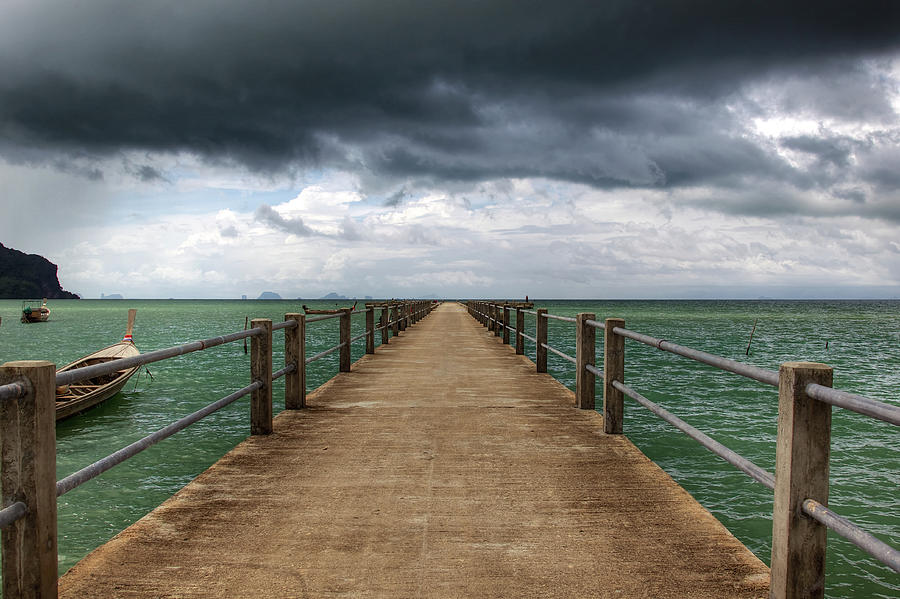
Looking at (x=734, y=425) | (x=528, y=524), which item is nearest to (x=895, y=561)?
(x=528, y=524)

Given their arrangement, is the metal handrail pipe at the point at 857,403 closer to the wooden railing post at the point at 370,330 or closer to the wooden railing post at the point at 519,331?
the wooden railing post at the point at 519,331

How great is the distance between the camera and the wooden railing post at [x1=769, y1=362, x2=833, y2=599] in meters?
2.59

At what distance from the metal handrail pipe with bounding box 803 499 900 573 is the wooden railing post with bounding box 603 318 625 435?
3.08 m

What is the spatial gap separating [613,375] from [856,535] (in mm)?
3557

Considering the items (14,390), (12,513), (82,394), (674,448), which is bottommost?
(674,448)

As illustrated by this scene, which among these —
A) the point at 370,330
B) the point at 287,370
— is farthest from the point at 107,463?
the point at 370,330

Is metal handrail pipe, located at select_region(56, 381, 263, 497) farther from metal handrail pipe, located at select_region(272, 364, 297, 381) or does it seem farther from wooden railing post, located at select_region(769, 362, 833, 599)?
wooden railing post, located at select_region(769, 362, 833, 599)

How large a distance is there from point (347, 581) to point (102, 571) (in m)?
1.35

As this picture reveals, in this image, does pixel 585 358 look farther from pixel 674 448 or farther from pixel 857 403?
pixel 674 448

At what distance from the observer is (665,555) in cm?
334

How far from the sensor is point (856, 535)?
2248mm

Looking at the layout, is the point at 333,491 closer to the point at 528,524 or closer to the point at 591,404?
the point at 528,524

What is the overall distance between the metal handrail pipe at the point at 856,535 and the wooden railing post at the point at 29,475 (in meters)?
3.31

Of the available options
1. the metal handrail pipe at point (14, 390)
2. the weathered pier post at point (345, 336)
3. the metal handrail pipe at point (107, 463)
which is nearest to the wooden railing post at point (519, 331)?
the weathered pier post at point (345, 336)
